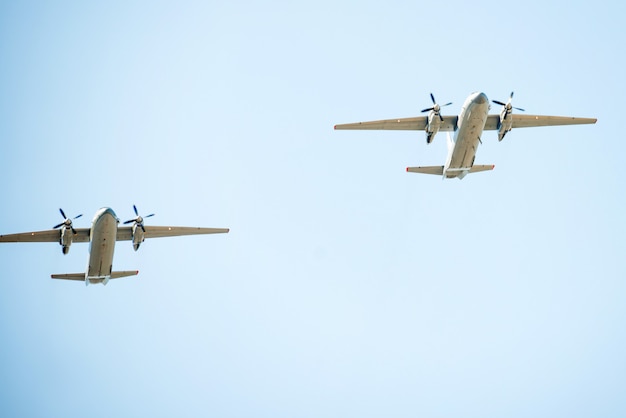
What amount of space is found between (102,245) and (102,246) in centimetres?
10

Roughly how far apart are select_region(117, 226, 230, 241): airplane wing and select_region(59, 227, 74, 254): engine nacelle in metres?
3.76

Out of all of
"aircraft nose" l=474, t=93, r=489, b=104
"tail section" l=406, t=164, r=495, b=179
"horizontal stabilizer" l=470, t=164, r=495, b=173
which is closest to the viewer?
"aircraft nose" l=474, t=93, r=489, b=104

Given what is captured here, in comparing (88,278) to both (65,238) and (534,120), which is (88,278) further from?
(534,120)

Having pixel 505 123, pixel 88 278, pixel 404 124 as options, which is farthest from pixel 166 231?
pixel 505 123

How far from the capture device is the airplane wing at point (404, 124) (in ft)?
196

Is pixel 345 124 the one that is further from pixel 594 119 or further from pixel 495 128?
pixel 594 119

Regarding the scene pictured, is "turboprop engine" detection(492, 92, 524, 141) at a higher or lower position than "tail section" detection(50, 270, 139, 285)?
higher

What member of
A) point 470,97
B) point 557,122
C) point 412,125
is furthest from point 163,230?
point 557,122

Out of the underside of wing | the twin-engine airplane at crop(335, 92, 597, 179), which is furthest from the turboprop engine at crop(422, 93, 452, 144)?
the underside of wing

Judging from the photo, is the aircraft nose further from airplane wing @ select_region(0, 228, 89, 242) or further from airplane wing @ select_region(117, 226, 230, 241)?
airplane wing @ select_region(0, 228, 89, 242)

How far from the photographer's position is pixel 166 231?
6512 centimetres

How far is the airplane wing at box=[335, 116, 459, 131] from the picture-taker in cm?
5984

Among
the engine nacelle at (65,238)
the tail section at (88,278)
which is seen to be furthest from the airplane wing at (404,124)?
the engine nacelle at (65,238)

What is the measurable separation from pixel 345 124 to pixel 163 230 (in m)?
17.5
